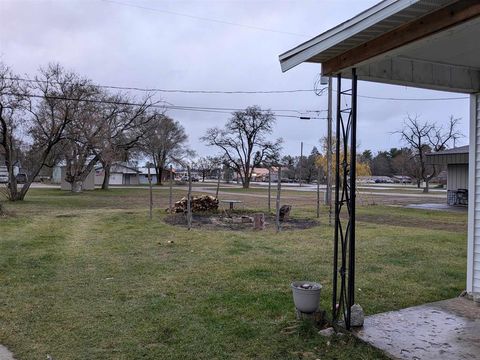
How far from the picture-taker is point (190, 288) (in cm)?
570

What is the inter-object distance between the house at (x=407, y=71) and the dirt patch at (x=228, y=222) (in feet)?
25.8

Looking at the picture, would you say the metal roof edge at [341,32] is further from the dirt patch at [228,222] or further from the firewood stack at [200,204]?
the firewood stack at [200,204]

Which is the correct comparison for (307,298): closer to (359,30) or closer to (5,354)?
(359,30)

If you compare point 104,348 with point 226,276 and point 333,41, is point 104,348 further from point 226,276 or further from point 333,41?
point 333,41

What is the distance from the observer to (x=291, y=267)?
698 centimetres

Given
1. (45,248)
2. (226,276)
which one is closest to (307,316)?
(226,276)

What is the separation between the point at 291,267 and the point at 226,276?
1182mm

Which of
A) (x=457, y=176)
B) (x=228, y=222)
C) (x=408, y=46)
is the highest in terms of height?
(x=408, y=46)

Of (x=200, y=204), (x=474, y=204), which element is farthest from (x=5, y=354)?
(x=200, y=204)

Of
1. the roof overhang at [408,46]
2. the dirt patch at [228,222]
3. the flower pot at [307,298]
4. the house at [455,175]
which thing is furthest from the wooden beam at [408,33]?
the house at [455,175]

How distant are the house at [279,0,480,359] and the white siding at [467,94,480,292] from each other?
0.4 inches

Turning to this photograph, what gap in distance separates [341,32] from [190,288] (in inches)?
141

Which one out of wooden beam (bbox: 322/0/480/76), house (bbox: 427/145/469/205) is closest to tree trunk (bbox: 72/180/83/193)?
house (bbox: 427/145/469/205)

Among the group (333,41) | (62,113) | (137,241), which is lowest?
(137,241)
